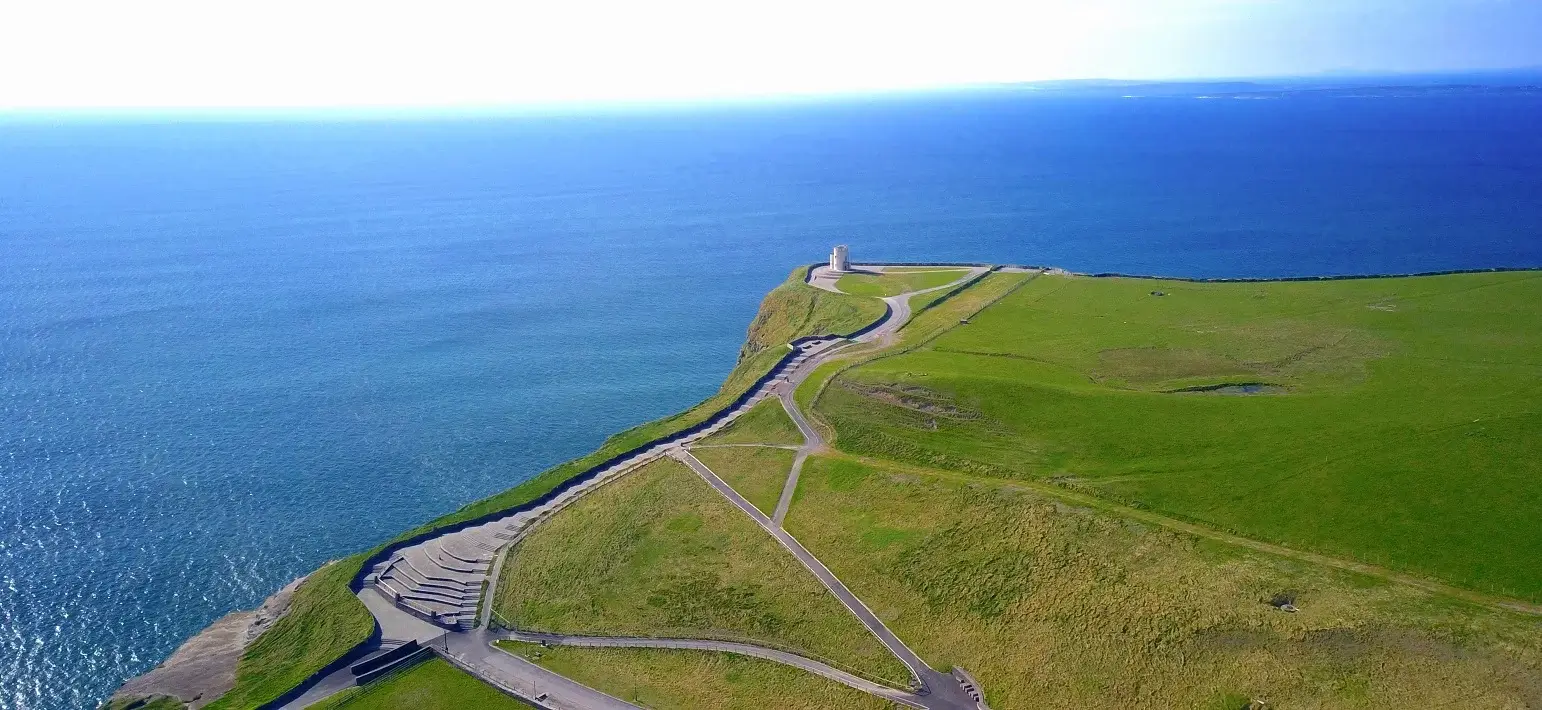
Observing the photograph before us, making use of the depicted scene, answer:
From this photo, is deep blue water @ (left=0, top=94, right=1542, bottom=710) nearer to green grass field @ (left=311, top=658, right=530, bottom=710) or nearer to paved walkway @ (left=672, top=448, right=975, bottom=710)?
green grass field @ (left=311, top=658, right=530, bottom=710)

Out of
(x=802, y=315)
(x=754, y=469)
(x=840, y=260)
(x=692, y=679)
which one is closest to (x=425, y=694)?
(x=692, y=679)

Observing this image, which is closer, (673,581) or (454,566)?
(673,581)

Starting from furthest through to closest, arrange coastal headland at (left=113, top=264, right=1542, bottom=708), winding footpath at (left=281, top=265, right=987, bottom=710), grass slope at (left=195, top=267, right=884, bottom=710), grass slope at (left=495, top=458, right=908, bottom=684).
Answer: grass slope at (left=495, top=458, right=908, bottom=684), grass slope at (left=195, top=267, right=884, bottom=710), winding footpath at (left=281, top=265, right=987, bottom=710), coastal headland at (left=113, top=264, right=1542, bottom=708)

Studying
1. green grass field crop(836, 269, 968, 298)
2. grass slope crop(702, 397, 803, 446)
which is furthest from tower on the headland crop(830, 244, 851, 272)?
grass slope crop(702, 397, 803, 446)

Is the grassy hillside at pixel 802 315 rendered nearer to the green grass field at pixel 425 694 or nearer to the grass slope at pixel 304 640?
the grass slope at pixel 304 640

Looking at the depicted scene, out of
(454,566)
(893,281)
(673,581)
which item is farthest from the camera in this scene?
(893,281)

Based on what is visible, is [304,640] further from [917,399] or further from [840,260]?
[840,260]
